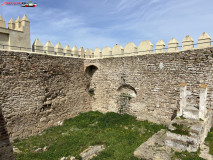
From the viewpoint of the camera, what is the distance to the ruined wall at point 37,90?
8.25 meters

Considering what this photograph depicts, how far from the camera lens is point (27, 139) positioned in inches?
347

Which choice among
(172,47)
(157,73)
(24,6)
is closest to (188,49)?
(172,47)

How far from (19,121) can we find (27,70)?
9.70ft

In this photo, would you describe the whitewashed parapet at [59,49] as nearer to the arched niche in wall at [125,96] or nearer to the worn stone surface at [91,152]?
the arched niche in wall at [125,96]

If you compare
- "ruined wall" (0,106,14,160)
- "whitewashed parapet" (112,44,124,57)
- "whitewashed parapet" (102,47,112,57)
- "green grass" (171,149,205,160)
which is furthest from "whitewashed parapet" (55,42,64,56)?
"green grass" (171,149,205,160)

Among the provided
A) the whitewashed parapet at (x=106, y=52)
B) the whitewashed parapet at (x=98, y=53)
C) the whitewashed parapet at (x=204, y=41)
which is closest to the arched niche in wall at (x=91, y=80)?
the whitewashed parapet at (x=98, y=53)

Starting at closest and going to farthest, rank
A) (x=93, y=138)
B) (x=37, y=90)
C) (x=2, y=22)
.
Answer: (x=93, y=138)
(x=37, y=90)
(x=2, y=22)

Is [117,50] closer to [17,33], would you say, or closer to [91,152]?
[17,33]

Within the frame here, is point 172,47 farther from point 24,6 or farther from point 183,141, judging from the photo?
point 24,6

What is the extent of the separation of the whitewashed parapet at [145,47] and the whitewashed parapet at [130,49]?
0.38m

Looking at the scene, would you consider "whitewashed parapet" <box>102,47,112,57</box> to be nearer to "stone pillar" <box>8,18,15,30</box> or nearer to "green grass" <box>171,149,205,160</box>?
"stone pillar" <box>8,18,15,30</box>

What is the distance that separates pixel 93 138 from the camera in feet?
27.5

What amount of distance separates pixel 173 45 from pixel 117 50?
4272 mm

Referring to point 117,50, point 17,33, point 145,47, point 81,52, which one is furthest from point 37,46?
point 145,47
